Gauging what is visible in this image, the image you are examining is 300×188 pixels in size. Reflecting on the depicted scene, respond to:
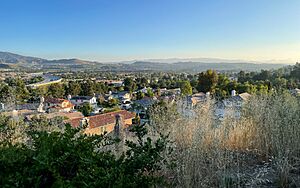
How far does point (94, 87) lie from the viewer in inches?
1957

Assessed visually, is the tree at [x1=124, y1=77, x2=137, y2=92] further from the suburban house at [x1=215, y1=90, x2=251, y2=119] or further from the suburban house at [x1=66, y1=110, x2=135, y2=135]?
the suburban house at [x1=215, y1=90, x2=251, y2=119]

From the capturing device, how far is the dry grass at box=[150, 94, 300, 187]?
103 inches

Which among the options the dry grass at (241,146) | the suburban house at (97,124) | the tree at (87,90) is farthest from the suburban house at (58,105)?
the dry grass at (241,146)

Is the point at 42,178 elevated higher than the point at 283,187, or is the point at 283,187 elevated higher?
the point at 42,178

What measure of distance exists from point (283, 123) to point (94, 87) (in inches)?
1870

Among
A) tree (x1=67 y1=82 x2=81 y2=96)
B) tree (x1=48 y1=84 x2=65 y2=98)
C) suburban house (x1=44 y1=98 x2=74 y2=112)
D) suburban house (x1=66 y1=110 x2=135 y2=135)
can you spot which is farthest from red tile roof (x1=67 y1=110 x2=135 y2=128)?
tree (x1=67 y1=82 x2=81 y2=96)

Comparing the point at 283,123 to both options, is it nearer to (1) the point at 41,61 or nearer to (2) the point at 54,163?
(2) the point at 54,163

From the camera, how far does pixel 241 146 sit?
364 centimetres

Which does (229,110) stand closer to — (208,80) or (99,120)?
(99,120)

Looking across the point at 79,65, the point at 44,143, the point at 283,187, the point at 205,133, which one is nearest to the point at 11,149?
the point at 44,143

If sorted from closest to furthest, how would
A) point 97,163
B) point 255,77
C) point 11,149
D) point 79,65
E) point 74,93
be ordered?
point 97,163, point 11,149, point 255,77, point 74,93, point 79,65

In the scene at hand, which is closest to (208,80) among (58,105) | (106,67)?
(58,105)

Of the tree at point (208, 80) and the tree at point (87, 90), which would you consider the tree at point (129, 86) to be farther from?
the tree at point (208, 80)

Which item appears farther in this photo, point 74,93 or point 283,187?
point 74,93
